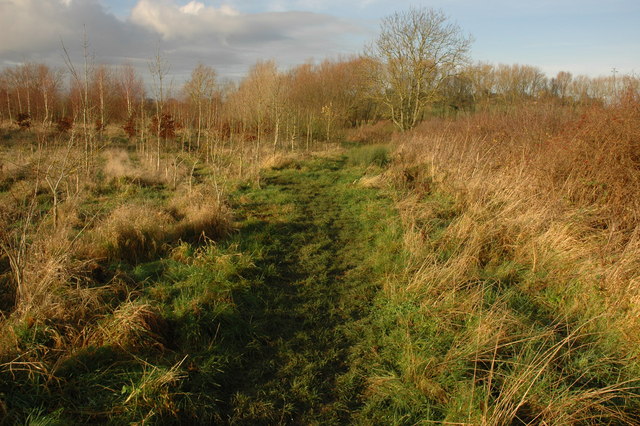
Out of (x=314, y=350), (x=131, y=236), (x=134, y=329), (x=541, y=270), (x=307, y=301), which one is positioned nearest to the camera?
(x=134, y=329)

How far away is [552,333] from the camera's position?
3.19 metres

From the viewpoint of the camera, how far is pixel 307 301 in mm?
4371

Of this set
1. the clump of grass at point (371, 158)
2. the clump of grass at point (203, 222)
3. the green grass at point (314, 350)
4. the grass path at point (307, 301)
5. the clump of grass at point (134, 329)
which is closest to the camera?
the green grass at point (314, 350)

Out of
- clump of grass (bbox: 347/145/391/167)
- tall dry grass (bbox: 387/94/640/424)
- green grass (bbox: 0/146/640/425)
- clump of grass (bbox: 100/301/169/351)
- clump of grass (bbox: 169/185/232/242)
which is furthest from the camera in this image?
clump of grass (bbox: 347/145/391/167)

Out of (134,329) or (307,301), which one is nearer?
(134,329)

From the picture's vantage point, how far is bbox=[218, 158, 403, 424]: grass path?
115 inches

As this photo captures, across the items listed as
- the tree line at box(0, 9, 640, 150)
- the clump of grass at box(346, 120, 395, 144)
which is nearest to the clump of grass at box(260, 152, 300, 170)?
the tree line at box(0, 9, 640, 150)

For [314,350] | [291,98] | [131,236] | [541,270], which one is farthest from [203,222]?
[291,98]

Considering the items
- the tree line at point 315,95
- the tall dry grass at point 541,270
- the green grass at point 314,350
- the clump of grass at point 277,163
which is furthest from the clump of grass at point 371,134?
the green grass at point 314,350

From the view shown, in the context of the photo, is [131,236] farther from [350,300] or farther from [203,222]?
[350,300]

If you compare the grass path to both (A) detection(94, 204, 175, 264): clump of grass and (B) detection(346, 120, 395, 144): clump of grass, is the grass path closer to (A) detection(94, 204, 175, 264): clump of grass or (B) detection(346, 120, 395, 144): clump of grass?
(A) detection(94, 204, 175, 264): clump of grass

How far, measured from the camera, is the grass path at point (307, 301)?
293 cm

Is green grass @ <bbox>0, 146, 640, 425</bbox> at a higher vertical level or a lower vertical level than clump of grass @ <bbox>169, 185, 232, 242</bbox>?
lower

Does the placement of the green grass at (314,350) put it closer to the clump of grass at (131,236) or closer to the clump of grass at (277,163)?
the clump of grass at (131,236)
